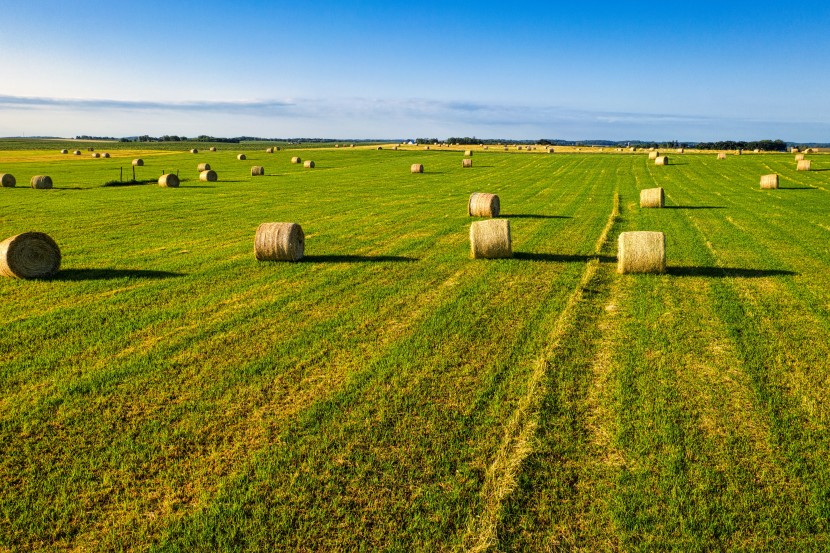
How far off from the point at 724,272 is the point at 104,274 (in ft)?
59.0

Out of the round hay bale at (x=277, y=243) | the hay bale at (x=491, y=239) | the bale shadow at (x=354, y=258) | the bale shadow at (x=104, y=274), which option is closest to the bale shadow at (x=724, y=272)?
the hay bale at (x=491, y=239)

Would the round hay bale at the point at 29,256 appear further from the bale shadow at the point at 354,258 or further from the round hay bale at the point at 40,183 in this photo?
the round hay bale at the point at 40,183

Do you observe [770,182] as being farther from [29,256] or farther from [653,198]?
[29,256]

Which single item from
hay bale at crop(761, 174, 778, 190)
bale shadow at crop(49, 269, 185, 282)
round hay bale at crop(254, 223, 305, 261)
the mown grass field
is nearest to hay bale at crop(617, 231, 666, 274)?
the mown grass field

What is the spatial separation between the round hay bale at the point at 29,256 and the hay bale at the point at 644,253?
16364 mm

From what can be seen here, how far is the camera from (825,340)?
11.1 m

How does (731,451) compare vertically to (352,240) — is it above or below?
below

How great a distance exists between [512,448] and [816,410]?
4.60m

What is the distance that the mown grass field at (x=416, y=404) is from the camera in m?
6.01

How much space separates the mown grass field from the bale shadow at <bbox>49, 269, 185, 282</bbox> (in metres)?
0.14

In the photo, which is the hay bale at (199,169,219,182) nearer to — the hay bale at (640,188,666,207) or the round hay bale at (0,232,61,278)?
the hay bale at (640,188,666,207)

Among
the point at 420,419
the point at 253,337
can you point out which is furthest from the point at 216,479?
the point at 253,337

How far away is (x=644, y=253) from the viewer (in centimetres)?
1638

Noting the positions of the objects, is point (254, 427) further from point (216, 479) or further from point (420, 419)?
point (420, 419)
